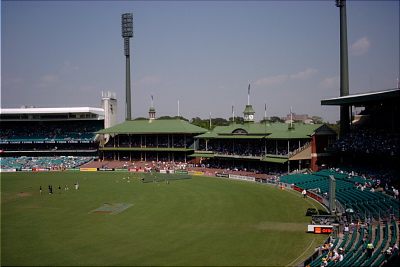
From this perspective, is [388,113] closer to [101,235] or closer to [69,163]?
[101,235]

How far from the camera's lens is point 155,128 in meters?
84.0

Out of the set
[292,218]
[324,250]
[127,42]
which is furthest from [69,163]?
[324,250]

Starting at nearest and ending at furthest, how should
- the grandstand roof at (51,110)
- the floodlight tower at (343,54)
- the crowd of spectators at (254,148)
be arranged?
the floodlight tower at (343,54) → the crowd of spectators at (254,148) → the grandstand roof at (51,110)

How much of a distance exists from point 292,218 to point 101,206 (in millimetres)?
20201

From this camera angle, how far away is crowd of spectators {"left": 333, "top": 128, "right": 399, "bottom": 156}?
1517 inches

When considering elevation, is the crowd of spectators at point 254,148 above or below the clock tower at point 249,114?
below

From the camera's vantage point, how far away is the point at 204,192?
47.2 meters

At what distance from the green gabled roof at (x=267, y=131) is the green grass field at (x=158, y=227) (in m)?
12.8

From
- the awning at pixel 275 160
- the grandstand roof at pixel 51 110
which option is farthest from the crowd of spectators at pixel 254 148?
the grandstand roof at pixel 51 110

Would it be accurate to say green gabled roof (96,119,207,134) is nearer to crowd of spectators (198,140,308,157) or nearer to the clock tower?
crowd of spectators (198,140,308,157)

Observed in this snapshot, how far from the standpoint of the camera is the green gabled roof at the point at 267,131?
5931 cm

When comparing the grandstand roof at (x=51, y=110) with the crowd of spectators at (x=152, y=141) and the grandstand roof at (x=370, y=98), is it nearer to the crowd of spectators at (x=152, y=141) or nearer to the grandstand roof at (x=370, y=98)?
the crowd of spectators at (x=152, y=141)

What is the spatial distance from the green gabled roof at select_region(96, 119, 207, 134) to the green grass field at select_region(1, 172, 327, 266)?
31409 mm

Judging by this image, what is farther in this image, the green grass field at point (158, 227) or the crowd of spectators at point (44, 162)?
the crowd of spectators at point (44, 162)
